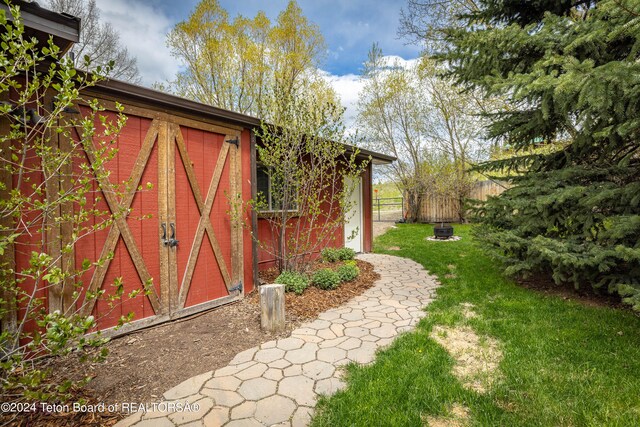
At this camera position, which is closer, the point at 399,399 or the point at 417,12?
the point at 399,399

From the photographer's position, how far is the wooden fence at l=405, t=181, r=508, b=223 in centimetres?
1372

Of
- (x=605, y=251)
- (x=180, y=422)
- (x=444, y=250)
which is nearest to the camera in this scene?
(x=180, y=422)

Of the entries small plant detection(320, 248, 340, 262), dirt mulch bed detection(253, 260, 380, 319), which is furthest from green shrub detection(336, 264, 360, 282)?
small plant detection(320, 248, 340, 262)

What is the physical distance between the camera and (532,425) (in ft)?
5.84

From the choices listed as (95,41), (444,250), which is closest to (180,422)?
(444,250)

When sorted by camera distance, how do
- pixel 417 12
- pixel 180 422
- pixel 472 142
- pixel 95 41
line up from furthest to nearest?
1. pixel 472 142
2. pixel 95 41
3. pixel 417 12
4. pixel 180 422

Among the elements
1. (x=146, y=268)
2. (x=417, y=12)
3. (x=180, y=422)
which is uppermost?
(x=417, y=12)

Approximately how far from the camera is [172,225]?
11.3 feet

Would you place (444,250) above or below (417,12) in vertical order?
below

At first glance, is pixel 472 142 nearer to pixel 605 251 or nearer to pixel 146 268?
pixel 605 251

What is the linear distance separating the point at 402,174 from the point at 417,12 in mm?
8300

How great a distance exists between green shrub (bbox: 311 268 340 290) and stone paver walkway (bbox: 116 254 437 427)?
0.52m

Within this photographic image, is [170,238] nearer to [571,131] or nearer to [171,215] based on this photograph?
[171,215]

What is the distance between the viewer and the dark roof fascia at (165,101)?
2.88m
